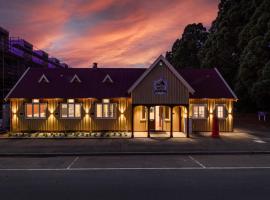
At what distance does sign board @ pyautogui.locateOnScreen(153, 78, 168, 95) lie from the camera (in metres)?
26.2

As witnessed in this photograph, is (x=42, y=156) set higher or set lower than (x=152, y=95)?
lower

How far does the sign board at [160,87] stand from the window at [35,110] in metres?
9.23

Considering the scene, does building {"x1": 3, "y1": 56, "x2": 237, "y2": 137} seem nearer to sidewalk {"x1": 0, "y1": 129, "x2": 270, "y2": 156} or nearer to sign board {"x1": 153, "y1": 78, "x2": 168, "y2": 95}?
sign board {"x1": 153, "y1": 78, "x2": 168, "y2": 95}

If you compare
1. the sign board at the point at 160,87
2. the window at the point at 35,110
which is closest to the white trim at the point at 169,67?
the sign board at the point at 160,87

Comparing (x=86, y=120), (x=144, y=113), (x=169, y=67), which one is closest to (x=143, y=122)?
(x=144, y=113)

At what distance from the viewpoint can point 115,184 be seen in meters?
11.3

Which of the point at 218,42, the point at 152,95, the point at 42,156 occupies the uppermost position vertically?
the point at 218,42

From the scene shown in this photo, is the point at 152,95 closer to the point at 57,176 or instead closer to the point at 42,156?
the point at 42,156

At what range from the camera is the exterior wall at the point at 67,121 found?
1104 inches

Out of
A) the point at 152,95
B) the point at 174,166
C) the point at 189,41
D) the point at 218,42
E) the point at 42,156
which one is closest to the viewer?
the point at 174,166

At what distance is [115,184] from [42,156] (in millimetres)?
7763

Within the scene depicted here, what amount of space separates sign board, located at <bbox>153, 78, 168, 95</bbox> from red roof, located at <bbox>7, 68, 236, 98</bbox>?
118 inches

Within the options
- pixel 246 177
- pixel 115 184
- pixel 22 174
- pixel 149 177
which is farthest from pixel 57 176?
pixel 246 177

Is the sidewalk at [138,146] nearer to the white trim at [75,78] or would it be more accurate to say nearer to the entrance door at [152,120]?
the entrance door at [152,120]
